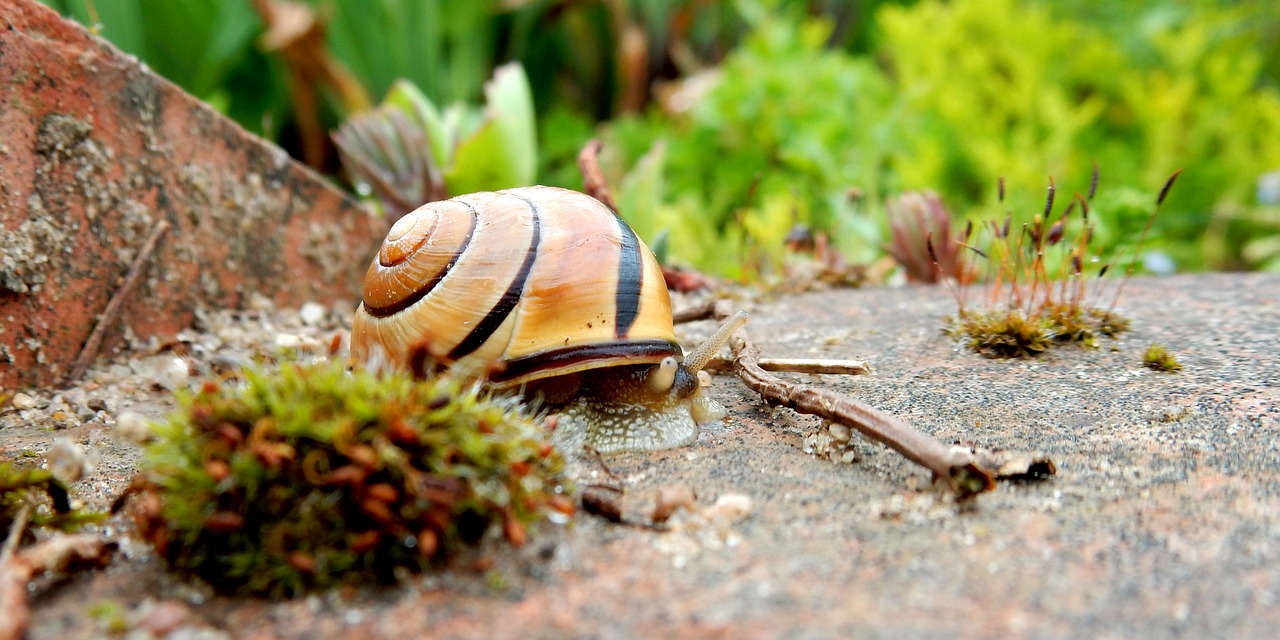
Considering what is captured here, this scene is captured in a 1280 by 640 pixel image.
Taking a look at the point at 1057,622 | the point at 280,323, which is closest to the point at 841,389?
the point at 1057,622

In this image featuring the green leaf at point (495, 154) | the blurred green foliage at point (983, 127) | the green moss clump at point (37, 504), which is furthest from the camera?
the blurred green foliage at point (983, 127)

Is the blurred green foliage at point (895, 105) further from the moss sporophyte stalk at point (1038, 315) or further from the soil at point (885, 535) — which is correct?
the soil at point (885, 535)

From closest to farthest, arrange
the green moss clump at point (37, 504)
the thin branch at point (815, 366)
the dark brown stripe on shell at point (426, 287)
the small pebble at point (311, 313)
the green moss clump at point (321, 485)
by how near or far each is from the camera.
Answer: the green moss clump at point (321, 485) → the green moss clump at point (37, 504) → the dark brown stripe on shell at point (426, 287) → the thin branch at point (815, 366) → the small pebble at point (311, 313)

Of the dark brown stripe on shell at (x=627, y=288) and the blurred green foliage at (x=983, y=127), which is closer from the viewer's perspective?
the dark brown stripe on shell at (x=627, y=288)

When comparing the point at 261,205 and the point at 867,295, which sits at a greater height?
the point at 261,205

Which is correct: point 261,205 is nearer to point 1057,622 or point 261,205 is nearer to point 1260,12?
point 1057,622

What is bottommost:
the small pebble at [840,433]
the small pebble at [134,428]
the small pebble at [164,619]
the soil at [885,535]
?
the soil at [885,535]

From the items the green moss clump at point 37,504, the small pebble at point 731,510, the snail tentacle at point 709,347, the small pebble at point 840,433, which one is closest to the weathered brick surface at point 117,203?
the green moss clump at point 37,504
